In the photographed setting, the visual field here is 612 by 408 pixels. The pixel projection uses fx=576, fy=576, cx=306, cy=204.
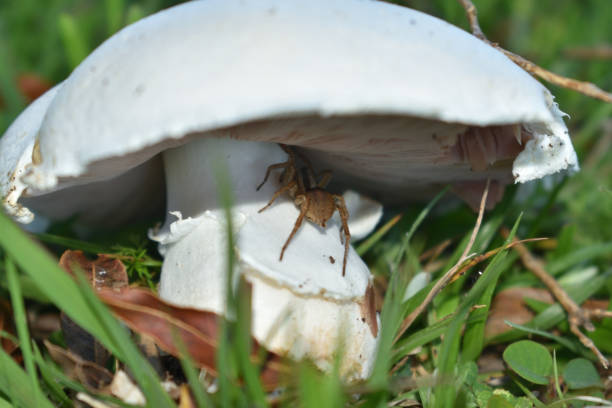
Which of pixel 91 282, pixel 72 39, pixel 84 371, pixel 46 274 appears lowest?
pixel 84 371

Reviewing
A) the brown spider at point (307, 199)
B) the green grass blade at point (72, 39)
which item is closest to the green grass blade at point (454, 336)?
the brown spider at point (307, 199)

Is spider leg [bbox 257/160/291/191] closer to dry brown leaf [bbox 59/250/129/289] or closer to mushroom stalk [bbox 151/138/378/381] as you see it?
mushroom stalk [bbox 151/138/378/381]

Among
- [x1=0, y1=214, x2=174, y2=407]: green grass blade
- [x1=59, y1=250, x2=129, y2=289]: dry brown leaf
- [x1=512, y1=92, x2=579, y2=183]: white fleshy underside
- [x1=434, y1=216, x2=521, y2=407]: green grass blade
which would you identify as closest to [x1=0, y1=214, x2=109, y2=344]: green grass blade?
[x1=0, y1=214, x2=174, y2=407]: green grass blade

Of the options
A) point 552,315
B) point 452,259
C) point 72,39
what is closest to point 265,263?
point 452,259

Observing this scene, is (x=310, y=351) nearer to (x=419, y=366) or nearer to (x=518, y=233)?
(x=419, y=366)

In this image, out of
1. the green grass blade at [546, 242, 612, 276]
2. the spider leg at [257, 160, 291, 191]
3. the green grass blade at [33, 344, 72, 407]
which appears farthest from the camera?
the green grass blade at [546, 242, 612, 276]

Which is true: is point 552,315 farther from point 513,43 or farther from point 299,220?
point 513,43

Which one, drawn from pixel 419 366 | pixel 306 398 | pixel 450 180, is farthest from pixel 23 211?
pixel 450 180
